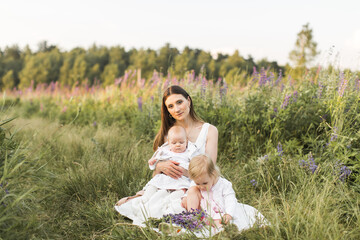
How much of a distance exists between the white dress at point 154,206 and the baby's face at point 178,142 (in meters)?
0.12

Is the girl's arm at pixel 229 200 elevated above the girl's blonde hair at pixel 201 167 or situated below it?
below

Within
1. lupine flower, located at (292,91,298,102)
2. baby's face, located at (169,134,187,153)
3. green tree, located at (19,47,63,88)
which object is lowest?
green tree, located at (19,47,63,88)

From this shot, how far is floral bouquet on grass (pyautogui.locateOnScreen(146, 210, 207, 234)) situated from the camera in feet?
7.16

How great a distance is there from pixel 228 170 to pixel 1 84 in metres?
40.2

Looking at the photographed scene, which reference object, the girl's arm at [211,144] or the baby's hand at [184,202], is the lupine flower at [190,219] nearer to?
the baby's hand at [184,202]

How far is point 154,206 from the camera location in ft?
8.71

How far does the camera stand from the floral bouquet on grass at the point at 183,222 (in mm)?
2182

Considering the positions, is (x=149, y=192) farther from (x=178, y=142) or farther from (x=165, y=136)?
(x=165, y=136)

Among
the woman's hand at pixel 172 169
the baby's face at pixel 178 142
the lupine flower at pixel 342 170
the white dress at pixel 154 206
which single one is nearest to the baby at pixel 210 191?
the white dress at pixel 154 206

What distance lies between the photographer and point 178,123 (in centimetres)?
321

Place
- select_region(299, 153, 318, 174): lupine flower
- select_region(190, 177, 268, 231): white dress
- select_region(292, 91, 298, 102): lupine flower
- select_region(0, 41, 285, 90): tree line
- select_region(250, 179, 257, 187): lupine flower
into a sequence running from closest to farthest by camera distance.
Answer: select_region(190, 177, 268, 231): white dress < select_region(299, 153, 318, 174): lupine flower < select_region(250, 179, 257, 187): lupine flower < select_region(292, 91, 298, 102): lupine flower < select_region(0, 41, 285, 90): tree line

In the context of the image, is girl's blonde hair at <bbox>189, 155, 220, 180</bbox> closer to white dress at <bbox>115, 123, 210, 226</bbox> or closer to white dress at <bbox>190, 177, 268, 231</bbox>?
white dress at <bbox>190, 177, 268, 231</bbox>

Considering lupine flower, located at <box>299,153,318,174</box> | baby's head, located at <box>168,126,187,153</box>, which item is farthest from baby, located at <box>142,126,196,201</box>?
lupine flower, located at <box>299,153,318,174</box>

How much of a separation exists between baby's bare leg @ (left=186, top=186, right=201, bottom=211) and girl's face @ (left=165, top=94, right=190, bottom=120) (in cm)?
80
